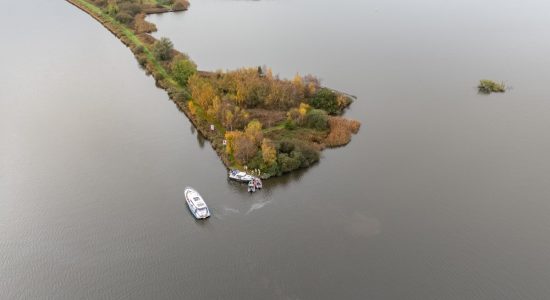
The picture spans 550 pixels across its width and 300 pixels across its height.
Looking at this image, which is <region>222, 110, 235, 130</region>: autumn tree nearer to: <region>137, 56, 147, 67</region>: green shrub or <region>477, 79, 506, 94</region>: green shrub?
<region>137, 56, 147, 67</region>: green shrub

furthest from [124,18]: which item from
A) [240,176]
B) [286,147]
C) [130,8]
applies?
[240,176]

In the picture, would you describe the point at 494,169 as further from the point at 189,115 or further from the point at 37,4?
the point at 37,4

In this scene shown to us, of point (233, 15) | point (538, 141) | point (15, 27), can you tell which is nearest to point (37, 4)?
point (15, 27)

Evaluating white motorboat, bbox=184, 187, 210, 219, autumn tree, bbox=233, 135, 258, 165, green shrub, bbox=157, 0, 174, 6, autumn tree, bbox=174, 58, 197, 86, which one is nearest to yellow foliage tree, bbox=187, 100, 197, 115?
autumn tree, bbox=174, 58, 197, 86

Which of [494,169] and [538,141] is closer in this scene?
[494,169]

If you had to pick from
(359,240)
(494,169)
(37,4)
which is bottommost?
(359,240)

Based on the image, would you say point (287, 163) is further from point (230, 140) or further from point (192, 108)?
point (192, 108)

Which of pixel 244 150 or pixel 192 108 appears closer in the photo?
pixel 244 150
